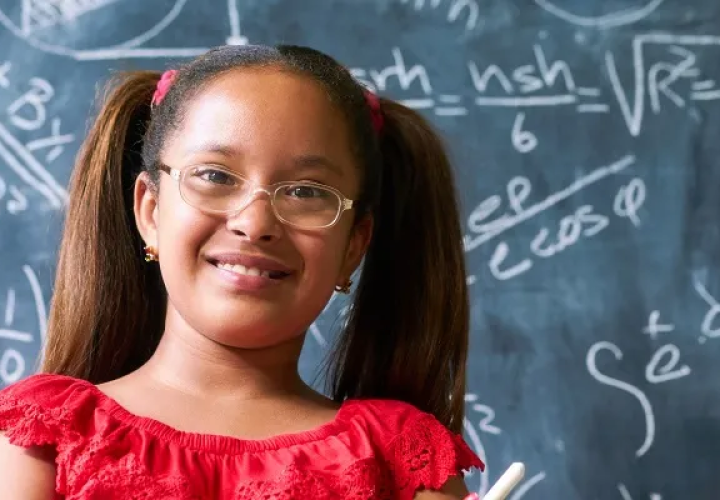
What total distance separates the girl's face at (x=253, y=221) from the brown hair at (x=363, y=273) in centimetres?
6

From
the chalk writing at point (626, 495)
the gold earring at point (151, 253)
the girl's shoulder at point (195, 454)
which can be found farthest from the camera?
the chalk writing at point (626, 495)

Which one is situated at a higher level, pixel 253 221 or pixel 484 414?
pixel 253 221

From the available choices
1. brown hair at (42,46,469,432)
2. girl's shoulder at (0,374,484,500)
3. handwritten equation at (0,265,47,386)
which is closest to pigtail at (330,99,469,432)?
brown hair at (42,46,469,432)

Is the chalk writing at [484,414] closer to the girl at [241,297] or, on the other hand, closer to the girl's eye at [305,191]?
the girl at [241,297]

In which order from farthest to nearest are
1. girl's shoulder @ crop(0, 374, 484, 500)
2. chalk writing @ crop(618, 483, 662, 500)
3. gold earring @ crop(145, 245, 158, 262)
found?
1. chalk writing @ crop(618, 483, 662, 500)
2. gold earring @ crop(145, 245, 158, 262)
3. girl's shoulder @ crop(0, 374, 484, 500)

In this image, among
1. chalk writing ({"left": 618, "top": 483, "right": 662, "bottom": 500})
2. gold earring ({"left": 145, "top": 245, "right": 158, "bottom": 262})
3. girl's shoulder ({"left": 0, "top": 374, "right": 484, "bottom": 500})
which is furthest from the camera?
chalk writing ({"left": 618, "top": 483, "right": 662, "bottom": 500})

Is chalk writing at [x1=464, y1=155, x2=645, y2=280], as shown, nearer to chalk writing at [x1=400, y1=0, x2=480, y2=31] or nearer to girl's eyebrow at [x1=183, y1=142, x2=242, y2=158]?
chalk writing at [x1=400, y1=0, x2=480, y2=31]

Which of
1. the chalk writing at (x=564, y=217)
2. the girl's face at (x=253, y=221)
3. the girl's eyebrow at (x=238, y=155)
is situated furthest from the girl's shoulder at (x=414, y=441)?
the chalk writing at (x=564, y=217)

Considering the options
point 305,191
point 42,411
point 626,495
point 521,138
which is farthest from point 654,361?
point 42,411

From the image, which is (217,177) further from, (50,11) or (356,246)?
(50,11)

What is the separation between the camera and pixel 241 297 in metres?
0.96

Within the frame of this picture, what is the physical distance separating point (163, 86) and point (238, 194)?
0.16m

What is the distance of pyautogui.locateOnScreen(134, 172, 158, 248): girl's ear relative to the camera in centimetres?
103

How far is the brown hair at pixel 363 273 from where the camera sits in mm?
1083
